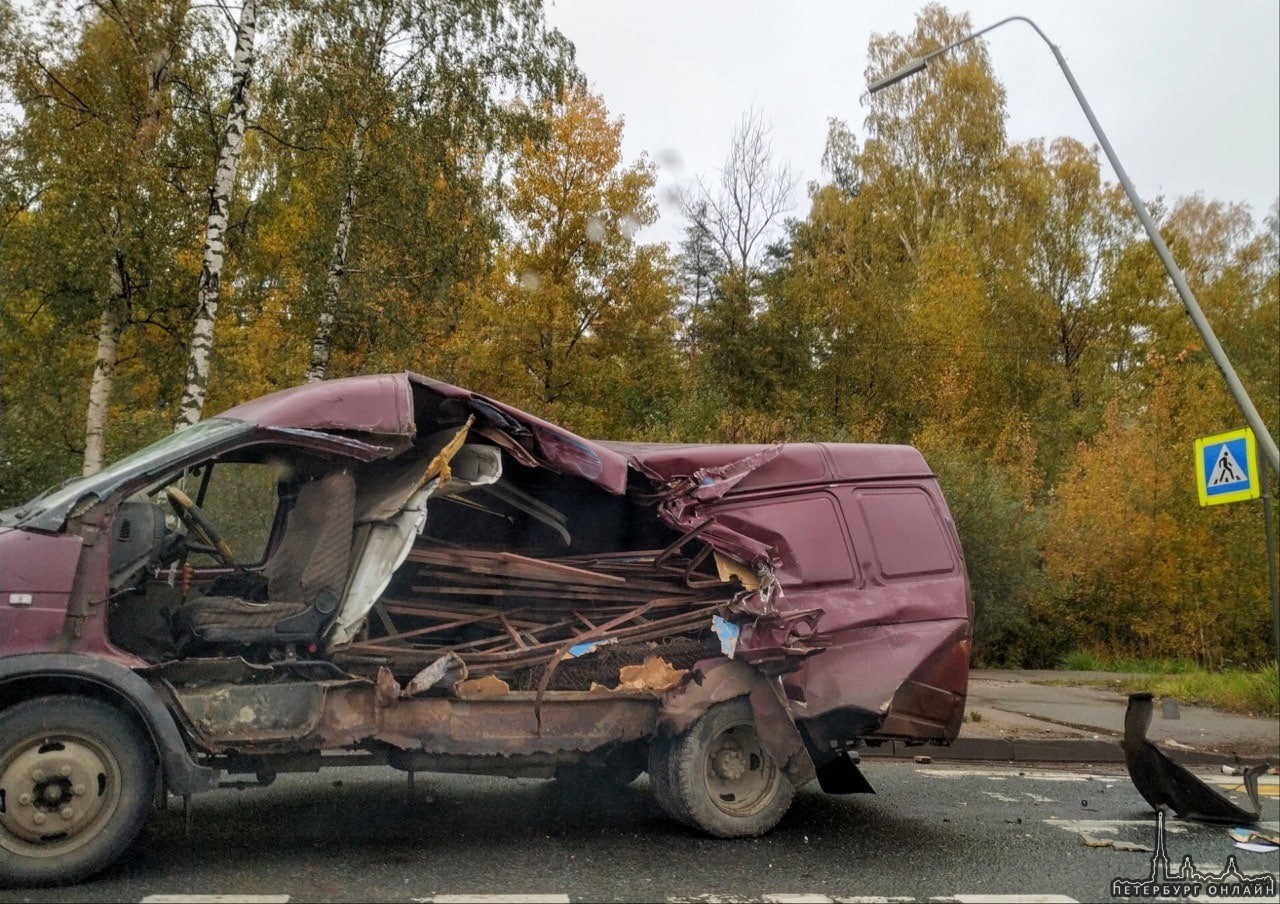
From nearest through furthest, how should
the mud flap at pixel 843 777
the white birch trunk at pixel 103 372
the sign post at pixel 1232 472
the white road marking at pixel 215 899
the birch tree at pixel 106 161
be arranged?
the white road marking at pixel 215 899, the mud flap at pixel 843 777, the sign post at pixel 1232 472, the birch tree at pixel 106 161, the white birch trunk at pixel 103 372

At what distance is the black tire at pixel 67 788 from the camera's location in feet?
15.3

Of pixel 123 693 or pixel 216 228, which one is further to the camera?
pixel 216 228

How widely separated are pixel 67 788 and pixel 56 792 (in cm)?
4

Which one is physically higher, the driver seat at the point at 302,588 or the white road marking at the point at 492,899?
the driver seat at the point at 302,588

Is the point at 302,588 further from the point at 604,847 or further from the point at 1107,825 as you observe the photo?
the point at 1107,825

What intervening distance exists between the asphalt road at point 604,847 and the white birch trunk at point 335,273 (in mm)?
9345

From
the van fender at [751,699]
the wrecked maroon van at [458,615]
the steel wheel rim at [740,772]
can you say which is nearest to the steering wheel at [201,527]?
the wrecked maroon van at [458,615]

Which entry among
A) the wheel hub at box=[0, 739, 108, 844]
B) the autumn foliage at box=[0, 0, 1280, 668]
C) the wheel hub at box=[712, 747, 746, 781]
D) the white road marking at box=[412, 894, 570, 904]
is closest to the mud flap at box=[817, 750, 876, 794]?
the wheel hub at box=[712, 747, 746, 781]

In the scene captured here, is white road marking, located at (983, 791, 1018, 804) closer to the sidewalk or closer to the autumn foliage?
the sidewalk

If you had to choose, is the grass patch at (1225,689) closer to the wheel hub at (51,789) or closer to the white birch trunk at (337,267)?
the white birch trunk at (337,267)

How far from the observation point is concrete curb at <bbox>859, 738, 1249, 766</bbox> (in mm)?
9461

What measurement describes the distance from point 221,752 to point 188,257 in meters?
12.6

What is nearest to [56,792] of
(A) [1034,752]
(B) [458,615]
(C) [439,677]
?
(C) [439,677]

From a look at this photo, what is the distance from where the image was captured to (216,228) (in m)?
13.9
